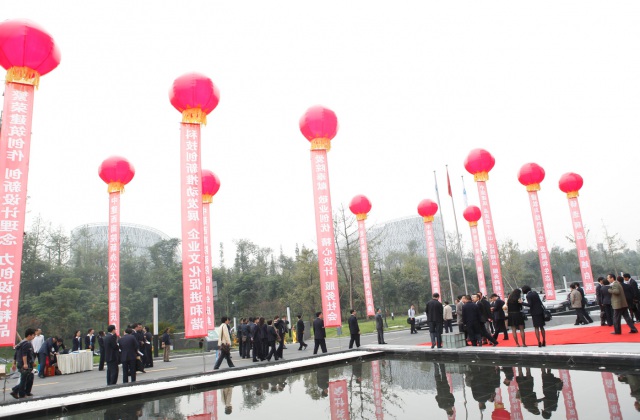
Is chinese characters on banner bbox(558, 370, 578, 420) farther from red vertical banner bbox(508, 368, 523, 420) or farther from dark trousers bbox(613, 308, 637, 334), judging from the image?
dark trousers bbox(613, 308, 637, 334)

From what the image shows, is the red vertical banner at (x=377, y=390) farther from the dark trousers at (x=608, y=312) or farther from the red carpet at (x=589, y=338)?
the dark trousers at (x=608, y=312)

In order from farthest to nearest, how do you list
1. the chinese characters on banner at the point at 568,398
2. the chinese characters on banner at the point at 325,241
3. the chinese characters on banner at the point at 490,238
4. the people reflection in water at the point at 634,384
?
1. the chinese characters on banner at the point at 490,238
2. the chinese characters on banner at the point at 325,241
3. the people reflection in water at the point at 634,384
4. the chinese characters on banner at the point at 568,398

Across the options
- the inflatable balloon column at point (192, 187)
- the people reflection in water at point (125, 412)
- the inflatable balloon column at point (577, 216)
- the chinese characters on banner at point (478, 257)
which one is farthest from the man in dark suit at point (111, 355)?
the inflatable balloon column at point (577, 216)

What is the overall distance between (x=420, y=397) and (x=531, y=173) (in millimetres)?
16593

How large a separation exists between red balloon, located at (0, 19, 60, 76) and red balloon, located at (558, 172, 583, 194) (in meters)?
20.4

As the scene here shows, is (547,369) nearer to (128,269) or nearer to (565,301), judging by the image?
(565,301)

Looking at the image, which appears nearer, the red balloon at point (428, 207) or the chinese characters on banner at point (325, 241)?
the chinese characters on banner at point (325, 241)

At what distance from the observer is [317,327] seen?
12617 mm

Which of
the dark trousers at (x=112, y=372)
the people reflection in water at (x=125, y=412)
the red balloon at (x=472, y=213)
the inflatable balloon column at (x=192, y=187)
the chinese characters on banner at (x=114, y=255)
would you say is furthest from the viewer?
the red balloon at (x=472, y=213)

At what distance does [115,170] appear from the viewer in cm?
1505

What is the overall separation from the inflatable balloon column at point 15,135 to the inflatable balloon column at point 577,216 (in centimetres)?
2047

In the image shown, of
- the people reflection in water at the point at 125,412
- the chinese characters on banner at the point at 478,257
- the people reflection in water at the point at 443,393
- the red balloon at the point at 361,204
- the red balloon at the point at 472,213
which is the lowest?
the people reflection in water at the point at 125,412

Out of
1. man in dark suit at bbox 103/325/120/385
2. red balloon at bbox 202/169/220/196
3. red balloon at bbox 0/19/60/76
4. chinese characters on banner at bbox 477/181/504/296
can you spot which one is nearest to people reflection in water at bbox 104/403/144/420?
man in dark suit at bbox 103/325/120/385

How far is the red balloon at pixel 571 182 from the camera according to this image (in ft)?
66.1
